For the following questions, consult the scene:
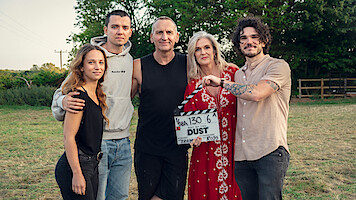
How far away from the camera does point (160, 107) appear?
3.53 meters

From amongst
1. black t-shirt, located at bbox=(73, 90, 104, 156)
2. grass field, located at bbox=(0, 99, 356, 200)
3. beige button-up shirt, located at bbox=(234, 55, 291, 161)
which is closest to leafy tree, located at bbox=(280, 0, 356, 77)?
grass field, located at bbox=(0, 99, 356, 200)

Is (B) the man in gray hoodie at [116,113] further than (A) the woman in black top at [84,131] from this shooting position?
Yes

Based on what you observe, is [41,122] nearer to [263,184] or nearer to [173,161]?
[173,161]

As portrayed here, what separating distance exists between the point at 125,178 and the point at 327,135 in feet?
25.8

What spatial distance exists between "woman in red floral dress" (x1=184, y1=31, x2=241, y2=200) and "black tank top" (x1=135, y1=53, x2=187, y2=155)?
0.45 ft

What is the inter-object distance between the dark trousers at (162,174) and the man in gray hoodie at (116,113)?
225mm

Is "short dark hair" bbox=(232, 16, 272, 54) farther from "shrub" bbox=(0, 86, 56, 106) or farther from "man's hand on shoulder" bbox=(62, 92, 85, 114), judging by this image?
"shrub" bbox=(0, 86, 56, 106)

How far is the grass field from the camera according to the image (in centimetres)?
535

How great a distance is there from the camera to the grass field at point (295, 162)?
17.5ft

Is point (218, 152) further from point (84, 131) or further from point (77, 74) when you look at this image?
point (77, 74)

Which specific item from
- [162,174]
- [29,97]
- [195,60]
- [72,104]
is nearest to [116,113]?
[72,104]

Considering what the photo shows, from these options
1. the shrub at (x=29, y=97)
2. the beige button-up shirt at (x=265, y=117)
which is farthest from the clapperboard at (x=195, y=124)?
the shrub at (x=29, y=97)

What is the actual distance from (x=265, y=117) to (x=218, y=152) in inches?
37.0

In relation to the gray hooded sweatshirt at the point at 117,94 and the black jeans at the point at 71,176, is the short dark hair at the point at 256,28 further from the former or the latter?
the black jeans at the point at 71,176
